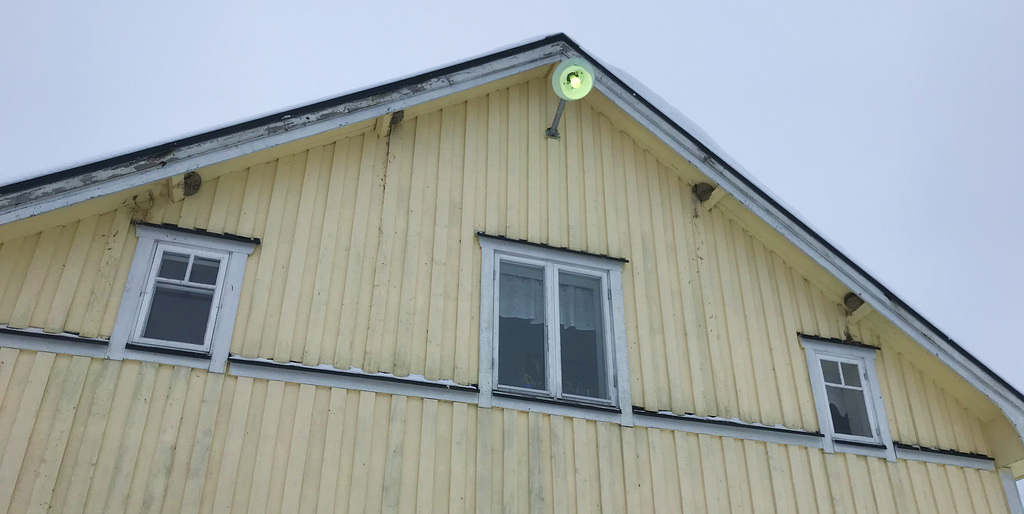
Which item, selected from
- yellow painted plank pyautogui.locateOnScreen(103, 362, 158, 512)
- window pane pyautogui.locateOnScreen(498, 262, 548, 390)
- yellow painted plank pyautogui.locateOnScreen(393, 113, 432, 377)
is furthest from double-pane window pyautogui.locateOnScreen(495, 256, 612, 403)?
yellow painted plank pyautogui.locateOnScreen(103, 362, 158, 512)

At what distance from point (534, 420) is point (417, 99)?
348 cm

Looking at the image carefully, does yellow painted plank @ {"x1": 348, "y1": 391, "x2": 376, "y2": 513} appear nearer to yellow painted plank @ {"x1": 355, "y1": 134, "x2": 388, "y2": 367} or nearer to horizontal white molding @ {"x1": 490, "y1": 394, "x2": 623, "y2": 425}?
yellow painted plank @ {"x1": 355, "y1": 134, "x2": 388, "y2": 367}

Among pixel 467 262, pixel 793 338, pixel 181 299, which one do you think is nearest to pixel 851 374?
pixel 793 338

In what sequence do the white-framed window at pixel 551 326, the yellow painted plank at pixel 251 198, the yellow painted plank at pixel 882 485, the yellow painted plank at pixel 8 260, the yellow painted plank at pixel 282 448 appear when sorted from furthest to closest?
the yellow painted plank at pixel 882 485
the white-framed window at pixel 551 326
the yellow painted plank at pixel 251 198
the yellow painted plank at pixel 8 260
the yellow painted plank at pixel 282 448

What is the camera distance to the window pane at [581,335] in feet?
25.9

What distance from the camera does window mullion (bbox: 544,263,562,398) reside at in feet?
25.1

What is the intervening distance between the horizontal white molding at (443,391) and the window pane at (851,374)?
803mm

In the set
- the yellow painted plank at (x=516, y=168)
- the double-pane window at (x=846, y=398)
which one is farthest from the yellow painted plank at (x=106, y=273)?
the double-pane window at (x=846, y=398)

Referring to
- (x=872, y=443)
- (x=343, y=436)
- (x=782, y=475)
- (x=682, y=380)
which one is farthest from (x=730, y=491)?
(x=343, y=436)

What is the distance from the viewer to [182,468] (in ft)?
20.6

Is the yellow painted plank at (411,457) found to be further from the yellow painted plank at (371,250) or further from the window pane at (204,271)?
the window pane at (204,271)

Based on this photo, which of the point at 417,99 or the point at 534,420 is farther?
the point at 417,99

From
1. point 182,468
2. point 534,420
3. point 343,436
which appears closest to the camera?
point 182,468

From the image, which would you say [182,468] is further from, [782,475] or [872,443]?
[872,443]
